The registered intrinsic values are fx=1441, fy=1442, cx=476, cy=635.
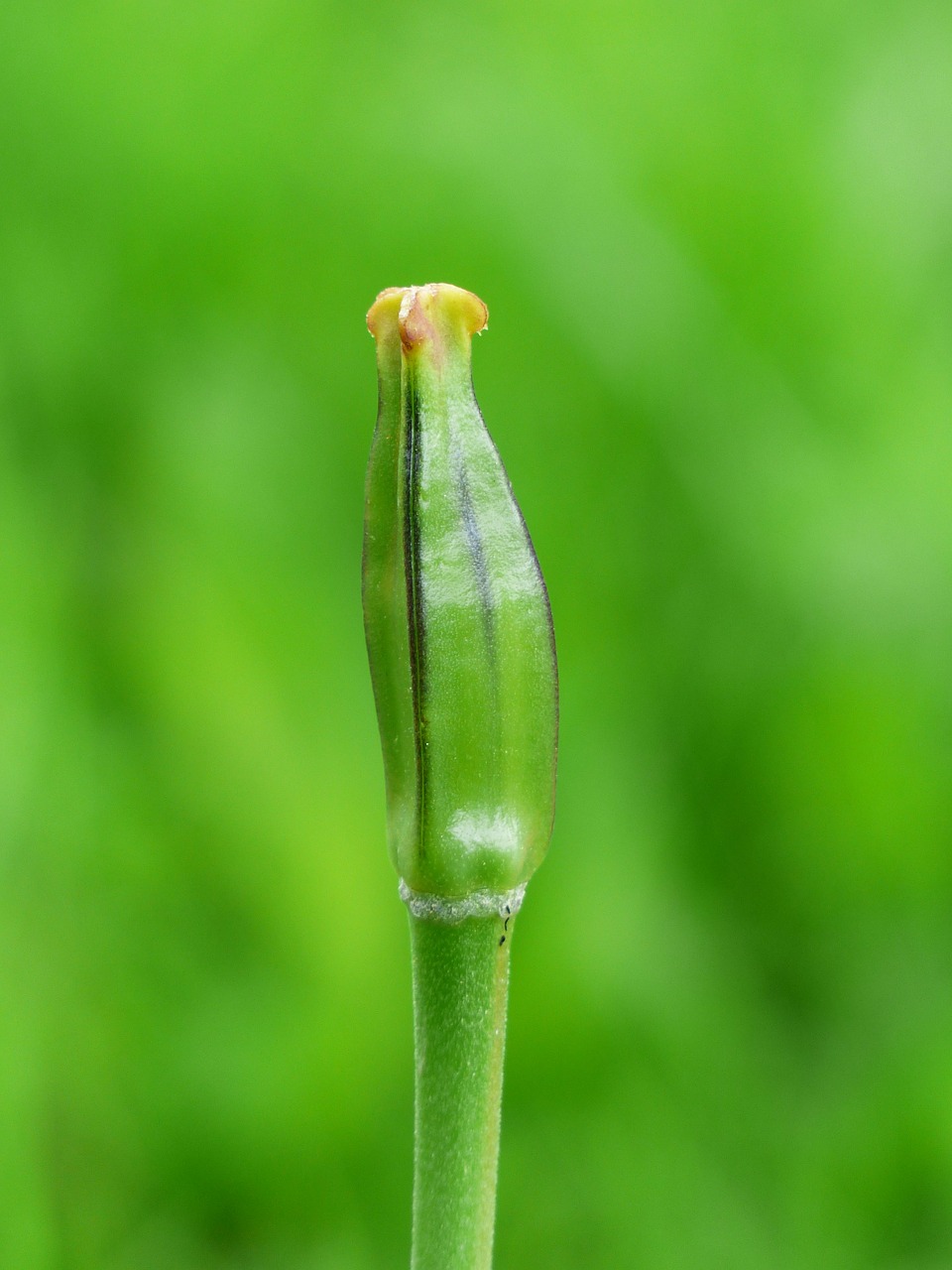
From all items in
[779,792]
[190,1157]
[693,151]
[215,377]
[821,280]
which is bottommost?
[190,1157]

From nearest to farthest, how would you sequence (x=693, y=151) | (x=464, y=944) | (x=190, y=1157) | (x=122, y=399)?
(x=464, y=944) < (x=190, y=1157) < (x=122, y=399) < (x=693, y=151)

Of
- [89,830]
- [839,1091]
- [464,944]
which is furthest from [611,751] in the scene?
[464,944]

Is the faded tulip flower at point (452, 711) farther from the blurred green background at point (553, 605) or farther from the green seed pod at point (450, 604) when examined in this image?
the blurred green background at point (553, 605)

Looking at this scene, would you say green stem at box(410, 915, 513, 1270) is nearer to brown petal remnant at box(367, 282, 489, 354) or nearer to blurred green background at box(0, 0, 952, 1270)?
brown petal remnant at box(367, 282, 489, 354)

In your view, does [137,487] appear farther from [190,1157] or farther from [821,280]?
[821,280]

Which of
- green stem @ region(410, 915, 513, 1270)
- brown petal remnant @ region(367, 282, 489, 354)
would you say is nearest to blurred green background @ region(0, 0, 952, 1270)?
green stem @ region(410, 915, 513, 1270)

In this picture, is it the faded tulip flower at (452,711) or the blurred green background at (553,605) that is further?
the blurred green background at (553,605)

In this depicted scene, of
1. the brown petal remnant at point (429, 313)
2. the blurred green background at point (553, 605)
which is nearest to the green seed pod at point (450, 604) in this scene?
the brown petal remnant at point (429, 313)
